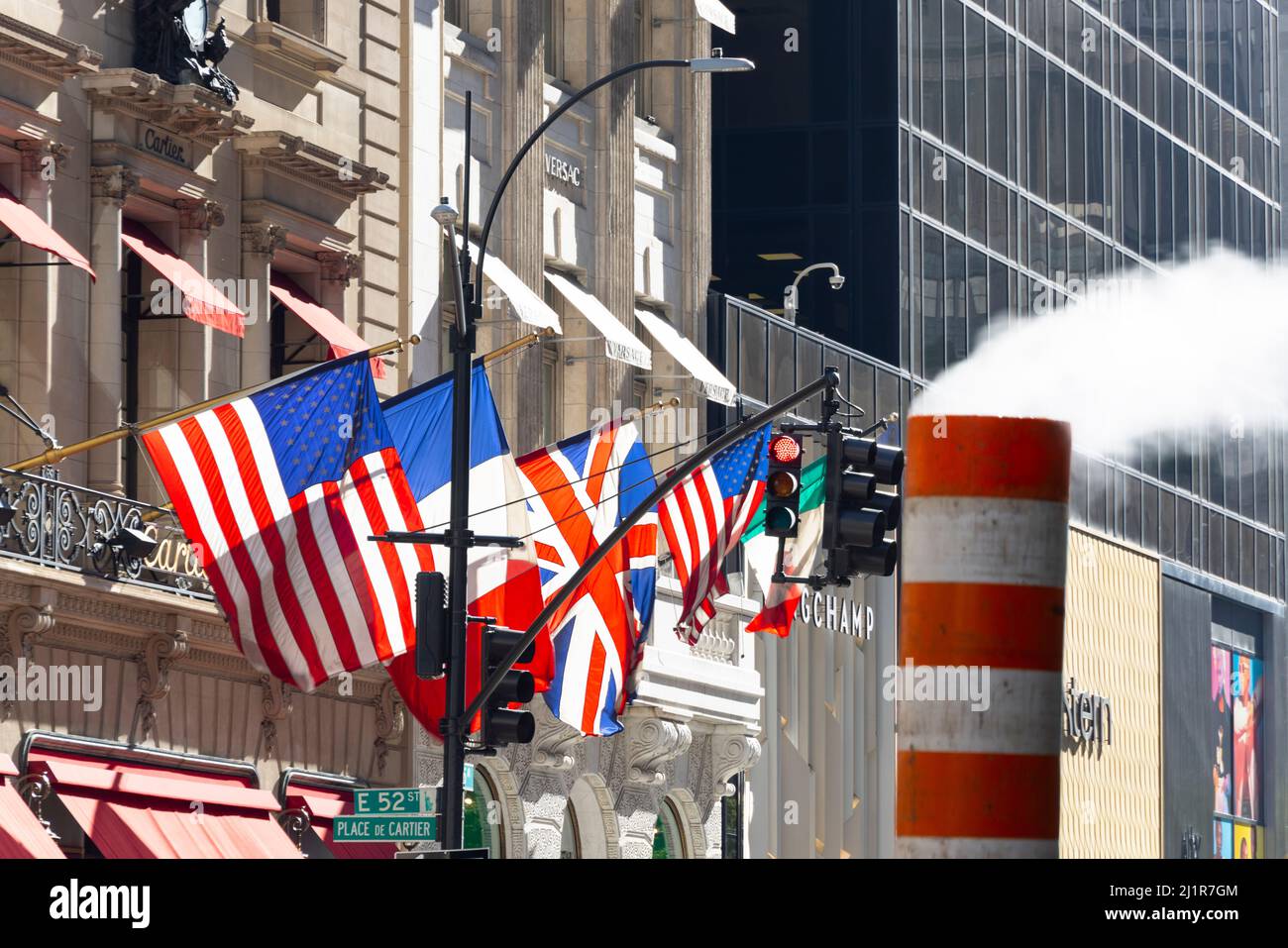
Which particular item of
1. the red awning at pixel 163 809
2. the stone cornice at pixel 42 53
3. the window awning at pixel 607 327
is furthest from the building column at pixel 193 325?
the window awning at pixel 607 327

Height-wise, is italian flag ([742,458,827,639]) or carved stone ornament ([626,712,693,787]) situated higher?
italian flag ([742,458,827,639])

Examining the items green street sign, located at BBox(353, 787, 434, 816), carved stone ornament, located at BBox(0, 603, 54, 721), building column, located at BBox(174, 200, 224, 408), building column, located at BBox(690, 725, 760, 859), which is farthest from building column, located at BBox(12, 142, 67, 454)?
building column, located at BBox(690, 725, 760, 859)

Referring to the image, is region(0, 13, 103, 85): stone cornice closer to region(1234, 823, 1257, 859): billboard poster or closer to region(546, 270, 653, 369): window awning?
region(546, 270, 653, 369): window awning

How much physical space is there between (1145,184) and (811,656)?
25.5 m

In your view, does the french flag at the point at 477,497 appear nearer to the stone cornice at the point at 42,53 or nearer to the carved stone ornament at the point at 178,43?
the stone cornice at the point at 42,53

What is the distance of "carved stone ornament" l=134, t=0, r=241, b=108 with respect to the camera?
2659cm

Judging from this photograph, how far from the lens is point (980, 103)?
56.3 m

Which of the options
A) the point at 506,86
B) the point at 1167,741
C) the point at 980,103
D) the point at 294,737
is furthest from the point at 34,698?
the point at 1167,741

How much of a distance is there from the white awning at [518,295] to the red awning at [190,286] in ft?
22.1

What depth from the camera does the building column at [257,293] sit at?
28.7 metres

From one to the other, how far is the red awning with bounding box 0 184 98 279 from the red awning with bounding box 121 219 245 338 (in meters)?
2.13

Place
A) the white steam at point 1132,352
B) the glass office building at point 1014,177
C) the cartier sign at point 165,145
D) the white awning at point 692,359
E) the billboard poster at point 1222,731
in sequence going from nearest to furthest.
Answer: the white steam at point 1132,352
the cartier sign at point 165,145
the white awning at point 692,359
the glass office building at point 1014,177
the billboard poster at point 1222,731
